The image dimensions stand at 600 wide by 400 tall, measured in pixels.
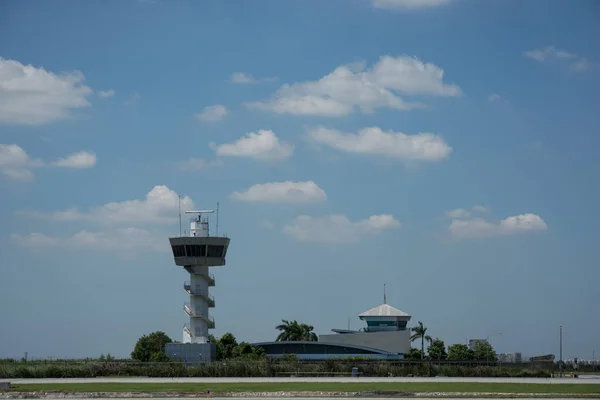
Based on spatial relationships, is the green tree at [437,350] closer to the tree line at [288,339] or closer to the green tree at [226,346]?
the tree line at [288,339]

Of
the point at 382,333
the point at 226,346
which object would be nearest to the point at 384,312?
the point at 382,333

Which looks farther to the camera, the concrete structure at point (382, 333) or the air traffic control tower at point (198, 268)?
the concrete structure at point (382, 333)

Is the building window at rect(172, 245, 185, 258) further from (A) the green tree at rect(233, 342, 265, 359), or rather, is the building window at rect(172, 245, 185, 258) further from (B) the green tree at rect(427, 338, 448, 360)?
(B) the green tree at rect(427, 338, 448, 360)

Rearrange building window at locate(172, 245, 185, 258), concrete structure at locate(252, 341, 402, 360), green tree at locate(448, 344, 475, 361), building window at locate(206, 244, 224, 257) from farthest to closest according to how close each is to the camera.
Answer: green tree at locate(448, 344, 475, 361), concrete structure at locate(252, 341, 402, 360), building window at locate(172, 245, 185, 258), building window at locate(206, 244, 224, 257)

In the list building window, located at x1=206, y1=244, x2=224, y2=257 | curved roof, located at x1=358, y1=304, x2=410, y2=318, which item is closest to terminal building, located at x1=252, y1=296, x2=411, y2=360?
curved roof, located at x1=358, y1=304, x2=410, y2=318

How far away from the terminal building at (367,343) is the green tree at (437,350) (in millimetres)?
4442

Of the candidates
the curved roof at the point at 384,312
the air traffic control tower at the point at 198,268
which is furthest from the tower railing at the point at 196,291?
the curved roof at the point at 384,312

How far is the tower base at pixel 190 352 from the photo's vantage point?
120438 millimetres

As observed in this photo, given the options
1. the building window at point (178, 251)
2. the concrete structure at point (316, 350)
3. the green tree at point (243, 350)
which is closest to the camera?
the building window at point (178, 251)

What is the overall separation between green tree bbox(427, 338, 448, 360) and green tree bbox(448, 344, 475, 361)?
5.55 ft

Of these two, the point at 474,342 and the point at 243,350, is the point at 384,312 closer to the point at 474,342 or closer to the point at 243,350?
the point at 474,342

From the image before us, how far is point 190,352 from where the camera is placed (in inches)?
4754

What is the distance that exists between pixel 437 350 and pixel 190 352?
60.5 metres

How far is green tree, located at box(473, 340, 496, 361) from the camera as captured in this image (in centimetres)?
15638
